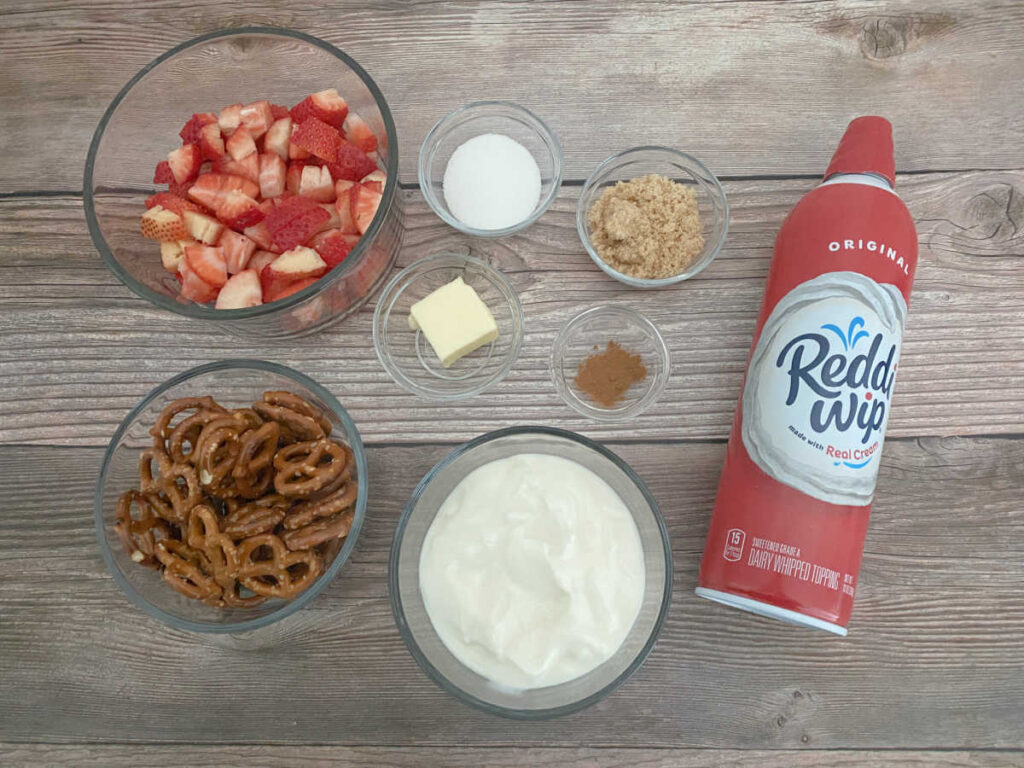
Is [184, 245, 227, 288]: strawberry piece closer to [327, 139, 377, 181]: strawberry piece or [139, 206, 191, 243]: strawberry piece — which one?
[139, 206, 191, 243]: strawberry piece

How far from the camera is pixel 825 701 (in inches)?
53.2

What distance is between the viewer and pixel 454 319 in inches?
54.4

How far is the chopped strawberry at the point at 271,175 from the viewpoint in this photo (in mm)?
1366

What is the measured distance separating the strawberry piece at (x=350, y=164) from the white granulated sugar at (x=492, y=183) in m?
0.18

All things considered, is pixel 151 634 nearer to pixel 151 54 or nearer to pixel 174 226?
pixel 174 226

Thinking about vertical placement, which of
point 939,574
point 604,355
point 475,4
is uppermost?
point 475,4

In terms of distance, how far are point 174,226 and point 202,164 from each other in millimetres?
156

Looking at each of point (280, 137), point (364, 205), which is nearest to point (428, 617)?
point (364, 205)

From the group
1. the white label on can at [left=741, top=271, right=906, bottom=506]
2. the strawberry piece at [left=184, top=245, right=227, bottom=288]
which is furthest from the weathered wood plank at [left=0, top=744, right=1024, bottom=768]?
the strawberry piece at [left=184, top=245, right=227, bottom=288]

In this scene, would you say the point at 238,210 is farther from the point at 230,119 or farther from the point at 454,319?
the point at 454,319

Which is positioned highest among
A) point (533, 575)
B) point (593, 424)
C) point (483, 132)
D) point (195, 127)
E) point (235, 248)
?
point (483, 132)

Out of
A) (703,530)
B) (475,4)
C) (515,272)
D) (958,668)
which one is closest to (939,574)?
(958,668)

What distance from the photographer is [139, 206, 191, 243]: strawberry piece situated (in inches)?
53.4

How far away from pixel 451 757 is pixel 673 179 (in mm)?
1226
